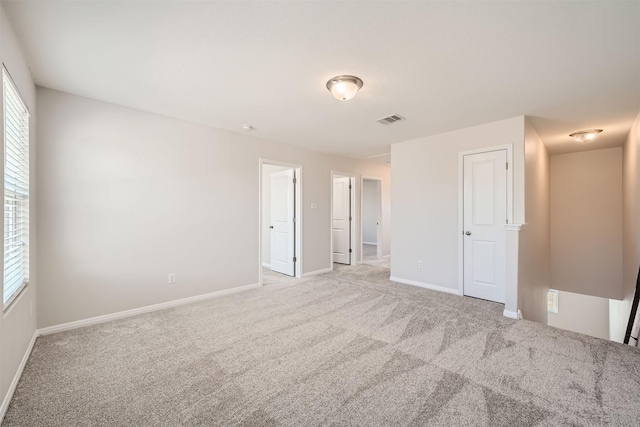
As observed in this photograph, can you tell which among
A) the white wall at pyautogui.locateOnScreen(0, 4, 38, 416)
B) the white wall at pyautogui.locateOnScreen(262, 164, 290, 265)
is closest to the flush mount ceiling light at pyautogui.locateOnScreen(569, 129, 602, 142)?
the white wall at pyautogui.locateOnScreen(262, 164, 290, 265)

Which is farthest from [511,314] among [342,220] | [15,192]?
[15,192]

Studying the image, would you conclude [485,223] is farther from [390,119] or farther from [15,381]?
[15,381]

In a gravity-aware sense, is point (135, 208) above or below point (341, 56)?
below

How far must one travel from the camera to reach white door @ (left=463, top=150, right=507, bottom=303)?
12.4ft

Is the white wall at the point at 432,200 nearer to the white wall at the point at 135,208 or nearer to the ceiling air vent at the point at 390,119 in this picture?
the ceiling air vent at the point at 390,119

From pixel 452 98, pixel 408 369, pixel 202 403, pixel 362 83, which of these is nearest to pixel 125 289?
pixel 202 403

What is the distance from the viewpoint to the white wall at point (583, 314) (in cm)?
613

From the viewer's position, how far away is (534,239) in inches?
166

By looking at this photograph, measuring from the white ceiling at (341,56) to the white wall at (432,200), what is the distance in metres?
0.49

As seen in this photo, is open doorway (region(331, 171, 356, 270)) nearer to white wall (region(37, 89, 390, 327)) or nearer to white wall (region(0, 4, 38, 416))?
white wall (region(37, 89, 390, 327))

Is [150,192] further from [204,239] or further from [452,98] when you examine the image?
[452,98]

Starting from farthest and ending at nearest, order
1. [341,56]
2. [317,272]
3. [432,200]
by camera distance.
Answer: [317,272] < [432,200] < [341,56]

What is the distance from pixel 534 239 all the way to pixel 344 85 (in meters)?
3.78

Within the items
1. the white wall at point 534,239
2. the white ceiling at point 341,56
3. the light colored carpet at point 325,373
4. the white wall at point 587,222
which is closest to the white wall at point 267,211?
the white ceiling at point 341,56
